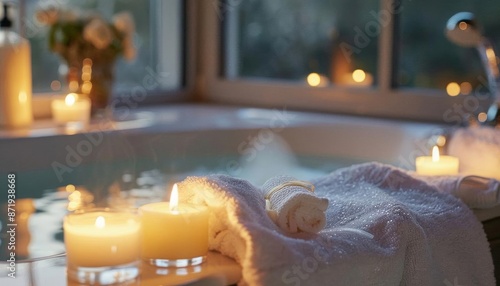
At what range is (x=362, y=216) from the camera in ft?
4.41

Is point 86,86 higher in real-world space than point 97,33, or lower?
lower

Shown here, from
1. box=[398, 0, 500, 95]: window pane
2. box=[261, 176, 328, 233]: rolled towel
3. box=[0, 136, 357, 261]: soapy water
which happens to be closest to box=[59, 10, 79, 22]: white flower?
box=[0, 136, 357, 261]: soapy water

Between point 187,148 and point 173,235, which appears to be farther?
point 187,148

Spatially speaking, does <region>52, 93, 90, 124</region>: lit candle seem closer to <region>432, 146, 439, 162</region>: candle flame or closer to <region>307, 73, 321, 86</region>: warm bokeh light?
<region>307, 73, 321, 86</region>: warm bokeh light

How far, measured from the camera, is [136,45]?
319cm

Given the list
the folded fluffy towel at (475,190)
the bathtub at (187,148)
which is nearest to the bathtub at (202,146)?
the bathtub at (187,148)

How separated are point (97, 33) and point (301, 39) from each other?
0.80 meters

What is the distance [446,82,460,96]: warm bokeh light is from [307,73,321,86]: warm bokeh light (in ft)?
1.64

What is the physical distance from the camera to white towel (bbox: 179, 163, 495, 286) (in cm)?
113

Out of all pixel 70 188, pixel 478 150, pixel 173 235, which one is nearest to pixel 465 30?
pixel 478 150

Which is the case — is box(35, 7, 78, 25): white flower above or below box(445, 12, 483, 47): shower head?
above

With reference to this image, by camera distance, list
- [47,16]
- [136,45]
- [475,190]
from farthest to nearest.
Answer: [136,45]
[47,16]
[475,190]

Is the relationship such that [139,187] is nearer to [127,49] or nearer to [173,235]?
[127,49]

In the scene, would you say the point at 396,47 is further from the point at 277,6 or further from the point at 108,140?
the point at 108,140
